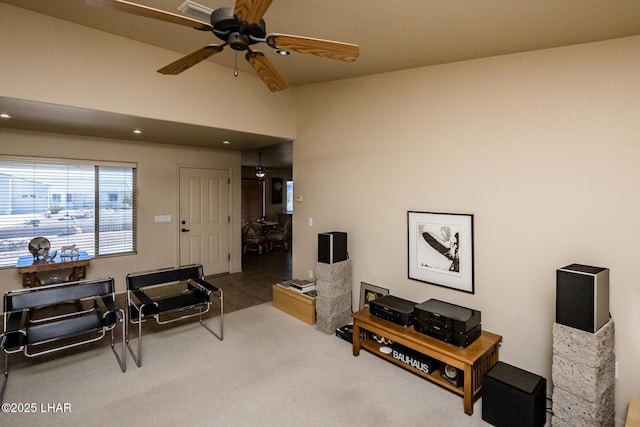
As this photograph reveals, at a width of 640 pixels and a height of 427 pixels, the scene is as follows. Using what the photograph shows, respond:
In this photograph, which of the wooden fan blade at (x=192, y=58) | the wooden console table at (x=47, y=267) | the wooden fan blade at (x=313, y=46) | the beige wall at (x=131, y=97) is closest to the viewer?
the wooden fan blade at (x=313, y=46)

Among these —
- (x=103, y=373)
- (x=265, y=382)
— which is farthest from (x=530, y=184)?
(x=103, y=373)

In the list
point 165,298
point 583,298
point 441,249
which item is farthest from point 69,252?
point 583,298

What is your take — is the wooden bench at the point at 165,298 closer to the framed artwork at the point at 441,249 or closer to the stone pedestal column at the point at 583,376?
the framed artwork at the point at 441,249

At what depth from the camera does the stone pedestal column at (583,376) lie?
6.25 feet

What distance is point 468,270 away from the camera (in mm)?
2869

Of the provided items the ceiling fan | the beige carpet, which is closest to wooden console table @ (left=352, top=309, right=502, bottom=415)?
the beige carpet

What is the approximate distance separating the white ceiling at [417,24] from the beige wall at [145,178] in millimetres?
1686

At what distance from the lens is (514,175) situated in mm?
2586

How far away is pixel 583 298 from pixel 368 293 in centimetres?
207

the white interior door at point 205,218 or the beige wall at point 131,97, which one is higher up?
the beige wall at point 131,97

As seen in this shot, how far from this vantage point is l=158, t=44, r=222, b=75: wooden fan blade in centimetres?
185

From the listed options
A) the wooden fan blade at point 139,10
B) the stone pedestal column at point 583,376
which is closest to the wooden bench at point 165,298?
the wooden fan blade at point 139,10

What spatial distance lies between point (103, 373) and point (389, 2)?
12.1ft

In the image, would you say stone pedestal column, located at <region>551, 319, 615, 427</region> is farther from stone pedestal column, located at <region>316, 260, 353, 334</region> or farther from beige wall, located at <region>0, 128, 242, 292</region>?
beige wall, located at <region>0, 128, 242, 292</region>
